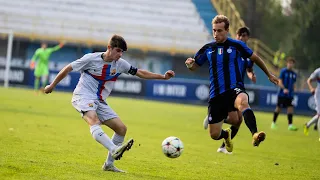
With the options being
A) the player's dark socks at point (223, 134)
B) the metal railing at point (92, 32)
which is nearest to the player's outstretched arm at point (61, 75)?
the player's dark socks at point (223, 134)

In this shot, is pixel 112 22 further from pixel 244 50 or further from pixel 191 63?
pixel 244 50

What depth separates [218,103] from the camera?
33.1 ft

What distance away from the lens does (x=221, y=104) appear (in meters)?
10.1

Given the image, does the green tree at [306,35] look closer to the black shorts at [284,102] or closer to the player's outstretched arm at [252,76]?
the black shorts at [284,102]

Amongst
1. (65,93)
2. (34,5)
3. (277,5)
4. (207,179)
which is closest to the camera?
(207,179)

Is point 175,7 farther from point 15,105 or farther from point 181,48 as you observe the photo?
point 15,105

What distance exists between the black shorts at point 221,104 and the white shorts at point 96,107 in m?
1.67

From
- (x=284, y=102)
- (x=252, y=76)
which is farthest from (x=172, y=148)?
(x=284, y=102)

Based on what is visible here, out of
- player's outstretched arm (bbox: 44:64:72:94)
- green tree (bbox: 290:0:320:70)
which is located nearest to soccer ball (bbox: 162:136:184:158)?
player's outstretched arm (bbox: 44:64:72:94)

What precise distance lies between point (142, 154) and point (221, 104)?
2216 millimetres

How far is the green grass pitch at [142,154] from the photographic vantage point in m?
8.95

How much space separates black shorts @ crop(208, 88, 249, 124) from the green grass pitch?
779 millimetres

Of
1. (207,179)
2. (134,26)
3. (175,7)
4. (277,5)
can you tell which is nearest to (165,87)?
(134,26)

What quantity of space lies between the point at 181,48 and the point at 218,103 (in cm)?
3164
